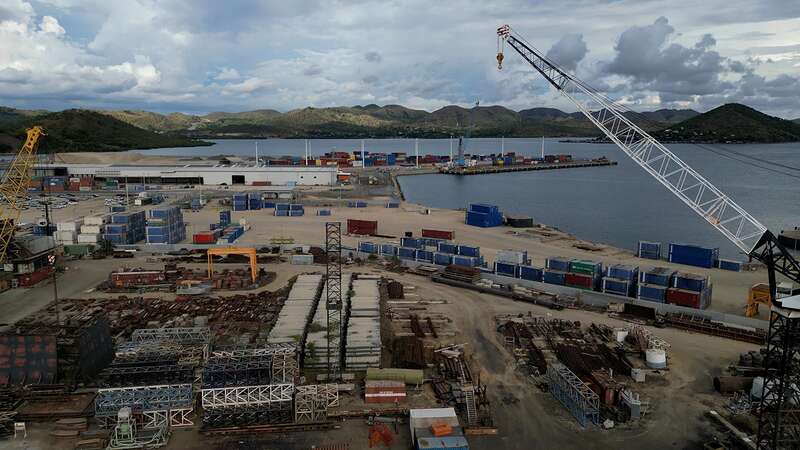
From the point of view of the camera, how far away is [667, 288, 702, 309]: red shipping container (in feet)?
70.9

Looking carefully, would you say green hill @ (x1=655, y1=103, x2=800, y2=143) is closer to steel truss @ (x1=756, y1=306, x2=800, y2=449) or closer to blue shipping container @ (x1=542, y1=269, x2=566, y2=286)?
blue shipping container @ (x1=542, y1=269, x2=566, y2=286)

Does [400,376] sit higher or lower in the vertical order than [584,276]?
lower

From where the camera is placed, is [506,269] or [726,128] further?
[726,128]

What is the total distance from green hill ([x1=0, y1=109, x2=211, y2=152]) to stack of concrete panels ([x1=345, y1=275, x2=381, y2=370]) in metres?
115

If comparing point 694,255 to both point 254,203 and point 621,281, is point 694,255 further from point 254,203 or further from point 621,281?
point 254,203

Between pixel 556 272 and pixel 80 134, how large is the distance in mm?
152150

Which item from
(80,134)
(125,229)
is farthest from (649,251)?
(80,134)

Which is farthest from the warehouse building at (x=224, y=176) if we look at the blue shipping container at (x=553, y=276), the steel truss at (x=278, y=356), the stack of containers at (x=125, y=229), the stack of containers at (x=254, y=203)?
the steel truss at (x=278, y=356)

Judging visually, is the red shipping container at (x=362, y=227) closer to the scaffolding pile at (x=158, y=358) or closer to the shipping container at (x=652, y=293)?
the shipping container at (x=652, y=293)

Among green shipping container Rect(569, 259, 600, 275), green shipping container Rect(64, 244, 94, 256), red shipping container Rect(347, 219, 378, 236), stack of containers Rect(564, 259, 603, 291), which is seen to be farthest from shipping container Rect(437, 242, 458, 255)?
green shipping container Rect(64, 244, 94, 256)

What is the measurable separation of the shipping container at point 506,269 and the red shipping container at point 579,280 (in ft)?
7.69

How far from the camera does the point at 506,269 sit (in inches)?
1026

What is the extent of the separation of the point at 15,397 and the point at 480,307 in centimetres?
1582

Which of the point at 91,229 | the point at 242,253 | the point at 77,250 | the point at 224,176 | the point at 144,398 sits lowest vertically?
the point at 144,398
